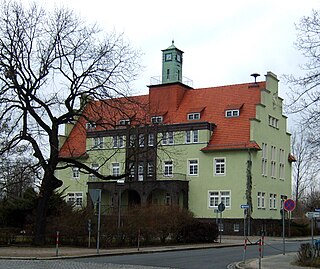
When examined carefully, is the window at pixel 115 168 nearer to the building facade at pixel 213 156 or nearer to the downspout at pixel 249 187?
the building facade at pixel 213 156

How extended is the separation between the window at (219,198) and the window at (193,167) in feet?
9.09

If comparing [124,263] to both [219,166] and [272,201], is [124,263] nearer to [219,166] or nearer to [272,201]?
[219,166]

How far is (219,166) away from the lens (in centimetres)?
6122

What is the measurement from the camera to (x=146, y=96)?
7106 cm

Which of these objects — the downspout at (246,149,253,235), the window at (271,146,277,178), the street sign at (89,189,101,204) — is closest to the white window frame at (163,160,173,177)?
the downspout at (246,149,253,235)

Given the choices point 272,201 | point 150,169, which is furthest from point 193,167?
point 272,201

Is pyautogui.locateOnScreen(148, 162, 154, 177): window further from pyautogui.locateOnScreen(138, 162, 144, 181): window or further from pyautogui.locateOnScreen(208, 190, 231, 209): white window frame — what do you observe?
pyautogui.locateOnScreen(208, 190, 231, 209): white window frame

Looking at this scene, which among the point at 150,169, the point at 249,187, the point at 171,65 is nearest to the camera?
the point at 249,187

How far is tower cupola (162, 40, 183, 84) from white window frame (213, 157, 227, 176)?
42.9 ft

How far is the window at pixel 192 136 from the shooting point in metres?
62.1

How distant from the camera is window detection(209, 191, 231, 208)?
197 ft

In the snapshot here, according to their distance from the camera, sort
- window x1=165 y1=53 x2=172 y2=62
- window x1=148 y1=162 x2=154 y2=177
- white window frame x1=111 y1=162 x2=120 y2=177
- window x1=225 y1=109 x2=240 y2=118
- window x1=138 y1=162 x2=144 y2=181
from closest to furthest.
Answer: window x1=225 y1=109 x2=240 y2=118 → window x1=148 y1=162 x2=154 y2=177 → window x1=138 y1=162 x2=144 y2=181 → white window frame x1=111 y1=162 x2=120 y2=177 → window x1=165 y1=53 x2=172 y2=62

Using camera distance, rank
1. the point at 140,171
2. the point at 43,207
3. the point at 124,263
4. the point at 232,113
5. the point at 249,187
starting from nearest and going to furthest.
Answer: the point at 124,263 → the point at 43,207 → the point at 249,187 → the point at 232,113 → the point at 140,171

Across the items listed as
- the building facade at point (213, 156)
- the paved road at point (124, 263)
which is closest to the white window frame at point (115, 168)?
the building facade at point (213, 156)
